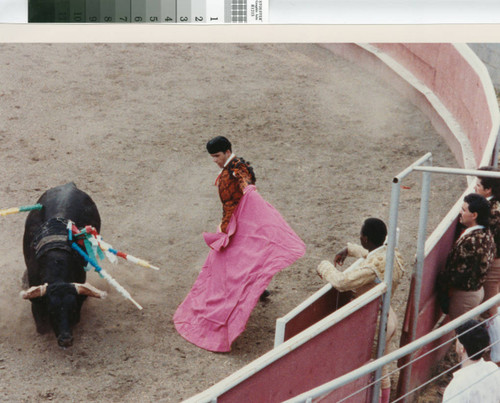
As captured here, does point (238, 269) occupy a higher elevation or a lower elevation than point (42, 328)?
higher

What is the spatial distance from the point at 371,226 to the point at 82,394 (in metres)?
2.04

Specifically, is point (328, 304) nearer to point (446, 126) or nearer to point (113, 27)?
point (113, 27)

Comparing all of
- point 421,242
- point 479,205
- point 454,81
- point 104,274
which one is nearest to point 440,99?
point 454,81

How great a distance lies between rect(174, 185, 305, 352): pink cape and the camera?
515cm

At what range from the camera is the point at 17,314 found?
18.2 ft

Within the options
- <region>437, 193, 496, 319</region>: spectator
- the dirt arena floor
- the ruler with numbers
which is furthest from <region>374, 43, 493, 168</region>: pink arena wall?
the ruler with numbers

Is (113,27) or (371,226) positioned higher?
(113,27)

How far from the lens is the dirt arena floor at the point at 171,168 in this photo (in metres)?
5.18

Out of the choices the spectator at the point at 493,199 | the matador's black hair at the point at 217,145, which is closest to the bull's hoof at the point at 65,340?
the matador's black hair at the point at 217,145

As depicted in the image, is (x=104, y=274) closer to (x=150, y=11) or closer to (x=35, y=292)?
(x=35, y=292)

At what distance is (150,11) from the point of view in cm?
504

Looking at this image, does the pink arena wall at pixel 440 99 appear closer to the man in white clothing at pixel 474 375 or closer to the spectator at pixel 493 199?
the spectator at pixel 493 199

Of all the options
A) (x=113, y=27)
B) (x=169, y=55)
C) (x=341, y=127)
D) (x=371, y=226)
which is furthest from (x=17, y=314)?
(x=169, y=55)

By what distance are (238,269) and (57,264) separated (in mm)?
1180
